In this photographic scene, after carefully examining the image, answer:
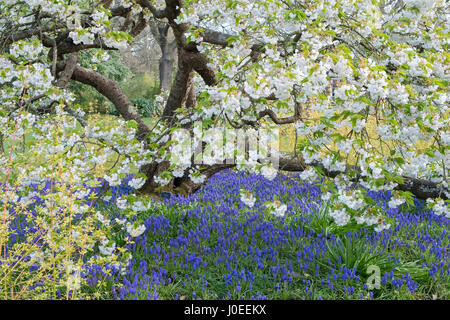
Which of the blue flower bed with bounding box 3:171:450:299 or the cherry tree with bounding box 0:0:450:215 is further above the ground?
the cherry tree with bounding box 0:0:450:215

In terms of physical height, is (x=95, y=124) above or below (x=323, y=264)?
above

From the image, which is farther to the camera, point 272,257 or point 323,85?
point 272,257

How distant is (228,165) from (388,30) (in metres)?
2.76

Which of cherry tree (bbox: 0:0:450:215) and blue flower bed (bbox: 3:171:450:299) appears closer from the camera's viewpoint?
cherry tree (bbox: 0:0:450:215)

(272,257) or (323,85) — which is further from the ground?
(323,85)

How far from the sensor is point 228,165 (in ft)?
18.9

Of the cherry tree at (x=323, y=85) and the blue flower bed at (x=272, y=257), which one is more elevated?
the cherry tree at (x=323, y=85)

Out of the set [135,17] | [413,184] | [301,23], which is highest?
[135,17]

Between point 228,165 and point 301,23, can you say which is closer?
point 301,23

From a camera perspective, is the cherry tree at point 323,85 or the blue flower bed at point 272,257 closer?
the cherry tree at point 323,85
